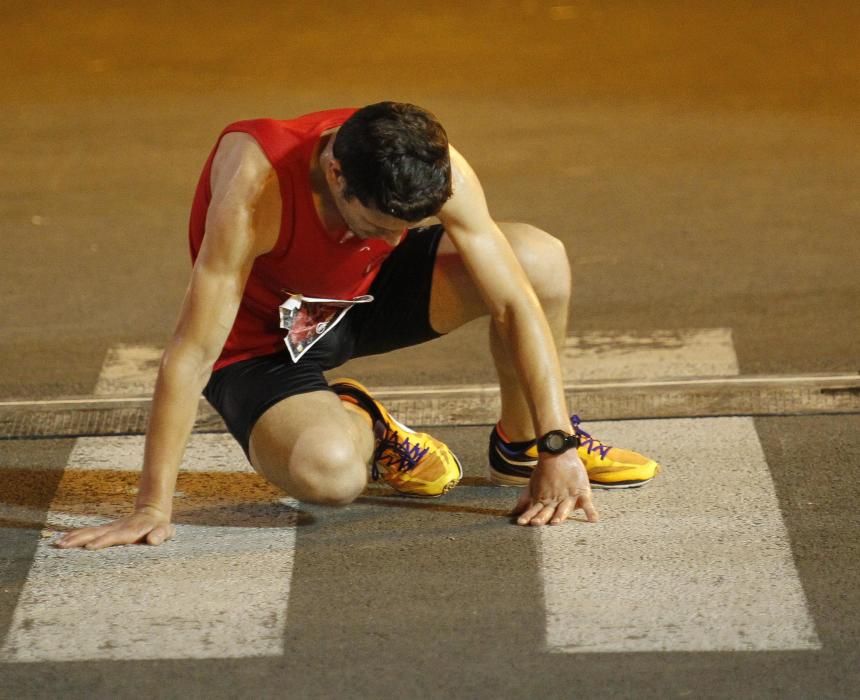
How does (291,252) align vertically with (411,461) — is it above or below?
above

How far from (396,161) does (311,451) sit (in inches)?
31.0

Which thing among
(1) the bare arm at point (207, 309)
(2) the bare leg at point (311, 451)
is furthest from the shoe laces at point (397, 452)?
(1) the bare arm at point (207, 309)

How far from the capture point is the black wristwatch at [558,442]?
3.50m

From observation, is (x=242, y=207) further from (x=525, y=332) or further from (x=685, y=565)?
(x=685, y=565)

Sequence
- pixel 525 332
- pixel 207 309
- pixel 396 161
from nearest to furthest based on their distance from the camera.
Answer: pixel 396 161 → pixel 207 309 → pixel 525 332

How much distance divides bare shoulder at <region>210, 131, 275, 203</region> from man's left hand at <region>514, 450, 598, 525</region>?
0.92 meters

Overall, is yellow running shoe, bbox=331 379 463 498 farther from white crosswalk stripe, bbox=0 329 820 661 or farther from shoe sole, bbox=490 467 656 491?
white crosswalk stripe, bbox=0 329 820 661

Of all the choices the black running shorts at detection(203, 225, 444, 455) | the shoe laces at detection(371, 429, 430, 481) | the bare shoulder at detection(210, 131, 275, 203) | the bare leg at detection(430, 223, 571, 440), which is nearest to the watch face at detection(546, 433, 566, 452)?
the bare leg at detection(430, 223, 571, 440)

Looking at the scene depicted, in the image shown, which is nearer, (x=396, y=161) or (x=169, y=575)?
(x=396, y=161)

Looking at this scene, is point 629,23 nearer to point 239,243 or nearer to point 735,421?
point 735,421

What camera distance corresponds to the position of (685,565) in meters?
3.40

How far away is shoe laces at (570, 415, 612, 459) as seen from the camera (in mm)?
3834

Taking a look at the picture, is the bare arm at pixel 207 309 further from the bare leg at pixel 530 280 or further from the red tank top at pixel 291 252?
the bare leg at pixel 530 280

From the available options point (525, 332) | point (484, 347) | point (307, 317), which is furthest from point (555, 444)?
point (484, 347)
